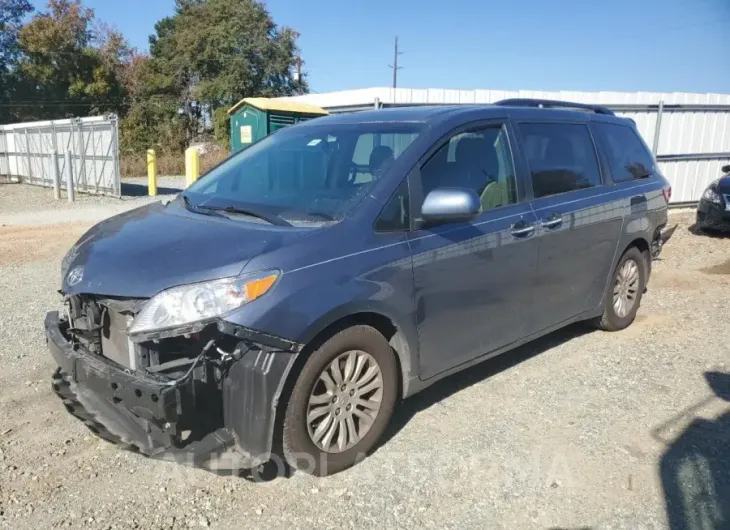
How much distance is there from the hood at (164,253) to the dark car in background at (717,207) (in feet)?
29.2

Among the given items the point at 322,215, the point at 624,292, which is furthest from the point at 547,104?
the point at 322,215

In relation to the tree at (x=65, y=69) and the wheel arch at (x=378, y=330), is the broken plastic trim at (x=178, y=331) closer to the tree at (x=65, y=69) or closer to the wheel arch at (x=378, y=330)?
the wheel arch at (x=378, y=330)

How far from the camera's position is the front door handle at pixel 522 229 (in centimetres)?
395

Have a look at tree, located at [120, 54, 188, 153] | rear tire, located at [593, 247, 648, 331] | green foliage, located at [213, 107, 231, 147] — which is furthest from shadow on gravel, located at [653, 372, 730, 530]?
tree, located at [120, 54, 188, 153]

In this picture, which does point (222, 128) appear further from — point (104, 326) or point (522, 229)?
point (104, 326)

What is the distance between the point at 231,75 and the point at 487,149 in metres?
34.0

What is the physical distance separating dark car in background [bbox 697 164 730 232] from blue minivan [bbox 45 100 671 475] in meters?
6.28

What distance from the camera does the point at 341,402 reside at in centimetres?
314

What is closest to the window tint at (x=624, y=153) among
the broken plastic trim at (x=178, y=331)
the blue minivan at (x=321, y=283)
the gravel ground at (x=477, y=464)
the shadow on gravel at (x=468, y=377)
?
the blue minivan at (x=321, y=283)

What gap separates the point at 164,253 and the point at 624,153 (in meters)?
4.14

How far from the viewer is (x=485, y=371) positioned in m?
4.60

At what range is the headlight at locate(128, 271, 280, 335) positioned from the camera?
8.91 feet

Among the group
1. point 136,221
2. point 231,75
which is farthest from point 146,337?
point 231,75

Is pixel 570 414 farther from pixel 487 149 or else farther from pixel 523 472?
pixel 487 149
